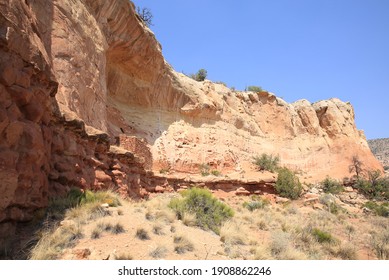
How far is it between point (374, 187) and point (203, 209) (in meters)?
23.4

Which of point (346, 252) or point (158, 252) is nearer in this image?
point (158, 252)

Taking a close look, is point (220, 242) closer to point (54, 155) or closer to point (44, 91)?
point (54, 155)

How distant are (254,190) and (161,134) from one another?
331 inches

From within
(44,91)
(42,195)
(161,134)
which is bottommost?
(42,195)

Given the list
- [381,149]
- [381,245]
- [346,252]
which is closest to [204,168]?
[381,245]

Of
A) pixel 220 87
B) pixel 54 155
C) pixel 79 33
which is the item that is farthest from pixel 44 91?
pixel 220 87

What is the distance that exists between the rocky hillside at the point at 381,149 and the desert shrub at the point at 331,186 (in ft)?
97.9

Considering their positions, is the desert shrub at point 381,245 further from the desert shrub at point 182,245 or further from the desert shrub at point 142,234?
the desert shrub at point 142,234

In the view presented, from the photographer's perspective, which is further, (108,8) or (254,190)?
(254,190)

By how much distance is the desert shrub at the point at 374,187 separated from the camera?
2528cm

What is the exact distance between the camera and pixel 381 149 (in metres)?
58.0

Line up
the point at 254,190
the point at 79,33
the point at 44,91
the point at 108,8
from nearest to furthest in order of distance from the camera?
the point at 44,91, the point at 79,33, the point at 108,8, the point at 254,190

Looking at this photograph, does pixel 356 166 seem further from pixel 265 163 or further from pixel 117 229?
pixel 117 229

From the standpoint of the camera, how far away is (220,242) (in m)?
6.69
